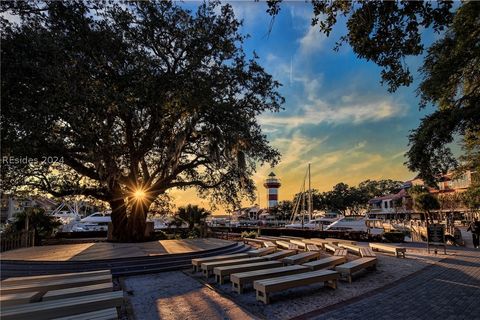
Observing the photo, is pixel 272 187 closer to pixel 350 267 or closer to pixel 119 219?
pixel 119 219

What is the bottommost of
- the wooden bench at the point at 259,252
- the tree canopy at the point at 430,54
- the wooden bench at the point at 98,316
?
the wooden bench at the point at 259,252

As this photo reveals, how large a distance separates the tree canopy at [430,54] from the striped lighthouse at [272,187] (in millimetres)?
66318

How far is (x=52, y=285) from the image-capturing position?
6.36 meters

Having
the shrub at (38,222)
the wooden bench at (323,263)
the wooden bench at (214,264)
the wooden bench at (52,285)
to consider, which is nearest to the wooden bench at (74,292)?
the wooden bench at (52,285)

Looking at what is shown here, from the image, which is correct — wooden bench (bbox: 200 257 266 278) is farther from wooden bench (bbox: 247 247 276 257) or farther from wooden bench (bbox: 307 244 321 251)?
wooden bench (bbox: 307 244 321 251)

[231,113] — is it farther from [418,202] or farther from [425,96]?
[418,202]

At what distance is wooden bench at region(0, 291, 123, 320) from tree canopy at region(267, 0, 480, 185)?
6.17m

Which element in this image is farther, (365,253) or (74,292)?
(365,253)

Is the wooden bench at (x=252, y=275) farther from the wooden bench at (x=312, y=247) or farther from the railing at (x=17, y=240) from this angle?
the railing at (x=17, y=240)

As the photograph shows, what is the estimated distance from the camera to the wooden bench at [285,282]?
261 inches

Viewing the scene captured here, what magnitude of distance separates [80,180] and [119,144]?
638cm

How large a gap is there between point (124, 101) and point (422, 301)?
1258 centimetres

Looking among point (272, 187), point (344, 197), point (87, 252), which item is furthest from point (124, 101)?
point (344, 197)

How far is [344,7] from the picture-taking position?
5160 millimetres
